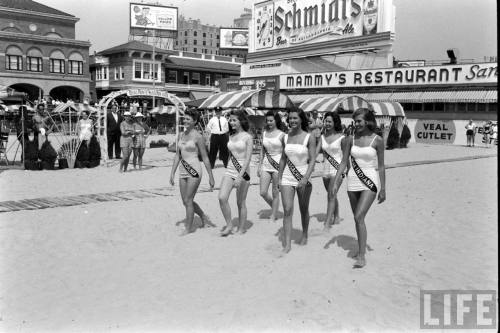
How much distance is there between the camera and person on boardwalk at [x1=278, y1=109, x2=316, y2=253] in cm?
559

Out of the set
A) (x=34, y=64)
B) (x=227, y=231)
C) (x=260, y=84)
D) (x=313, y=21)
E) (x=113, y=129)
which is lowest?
(x=227, y=231)

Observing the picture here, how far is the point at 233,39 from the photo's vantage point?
72062 millimetres

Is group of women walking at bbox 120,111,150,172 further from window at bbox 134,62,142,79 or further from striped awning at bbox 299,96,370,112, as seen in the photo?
window at bbox 134,62,142,79

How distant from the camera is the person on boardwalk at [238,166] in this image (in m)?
6.38

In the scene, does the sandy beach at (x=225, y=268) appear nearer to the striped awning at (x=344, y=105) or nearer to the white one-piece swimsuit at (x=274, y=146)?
the white one-piece swimsuit at (x=274, y=146)

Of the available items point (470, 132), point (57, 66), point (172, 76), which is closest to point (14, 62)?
point (57, 66)

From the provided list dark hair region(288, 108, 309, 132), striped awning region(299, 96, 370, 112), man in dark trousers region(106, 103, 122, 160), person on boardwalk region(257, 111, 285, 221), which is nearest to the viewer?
dark hair region(288, 108, 309, 132)

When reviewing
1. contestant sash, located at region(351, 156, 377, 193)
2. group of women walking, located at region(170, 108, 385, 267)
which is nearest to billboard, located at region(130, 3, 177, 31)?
group of women walking, located at region(170, 108, 385, 267)

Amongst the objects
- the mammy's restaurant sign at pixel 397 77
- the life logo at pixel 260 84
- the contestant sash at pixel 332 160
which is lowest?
the contestant sash at pixel 332 160

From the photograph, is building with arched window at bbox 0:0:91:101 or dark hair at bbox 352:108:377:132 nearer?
dark hair at bbox 352:108:377:132

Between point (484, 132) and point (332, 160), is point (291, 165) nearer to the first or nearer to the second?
point (332, 160)

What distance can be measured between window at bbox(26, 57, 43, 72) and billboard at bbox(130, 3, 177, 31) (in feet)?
54.0

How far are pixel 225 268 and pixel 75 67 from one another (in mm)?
49389

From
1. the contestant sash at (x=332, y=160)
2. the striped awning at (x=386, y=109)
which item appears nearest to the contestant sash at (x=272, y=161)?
the contestant sash at (x=332, y=160)
